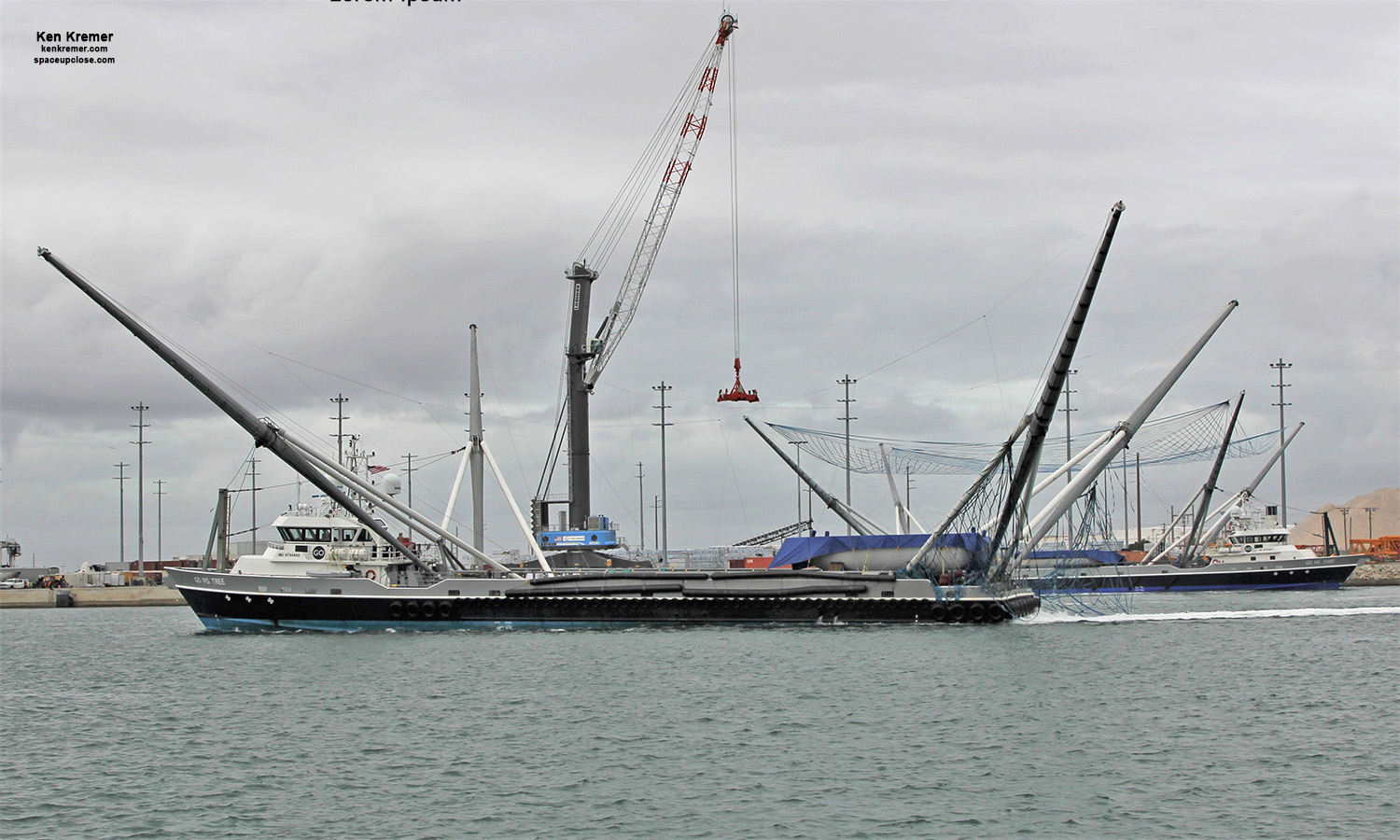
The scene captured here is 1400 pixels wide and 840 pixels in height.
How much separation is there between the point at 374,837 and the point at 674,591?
40318 mm

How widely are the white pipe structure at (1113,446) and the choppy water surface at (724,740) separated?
929 cm

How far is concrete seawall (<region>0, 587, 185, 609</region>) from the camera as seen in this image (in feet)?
368

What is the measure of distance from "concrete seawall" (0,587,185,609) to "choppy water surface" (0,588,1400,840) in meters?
62.1

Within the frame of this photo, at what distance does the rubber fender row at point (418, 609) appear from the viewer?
201 feet

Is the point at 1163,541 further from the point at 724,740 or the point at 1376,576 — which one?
the point at 724,740

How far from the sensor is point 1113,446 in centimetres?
5919

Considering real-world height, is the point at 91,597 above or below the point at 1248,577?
above

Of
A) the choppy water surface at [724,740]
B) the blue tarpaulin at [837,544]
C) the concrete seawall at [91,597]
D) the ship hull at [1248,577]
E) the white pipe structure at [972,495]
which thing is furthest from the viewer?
the concrete seawall at [91,597]

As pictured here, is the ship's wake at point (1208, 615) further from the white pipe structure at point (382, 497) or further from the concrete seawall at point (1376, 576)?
the concrete seawall at point (1376, 576)

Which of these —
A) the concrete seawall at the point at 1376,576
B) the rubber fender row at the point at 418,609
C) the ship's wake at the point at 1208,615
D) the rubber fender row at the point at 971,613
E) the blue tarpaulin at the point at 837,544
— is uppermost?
the blue tarpaulin at the point at 837,544

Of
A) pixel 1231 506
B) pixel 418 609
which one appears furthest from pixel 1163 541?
pixel 418 609

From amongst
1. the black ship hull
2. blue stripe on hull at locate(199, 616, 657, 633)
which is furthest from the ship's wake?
the black ship hull

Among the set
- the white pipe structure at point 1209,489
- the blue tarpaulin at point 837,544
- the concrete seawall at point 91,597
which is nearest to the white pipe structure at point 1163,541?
the white pipe structure at point 1209,489

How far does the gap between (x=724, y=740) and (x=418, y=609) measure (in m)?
34.2
